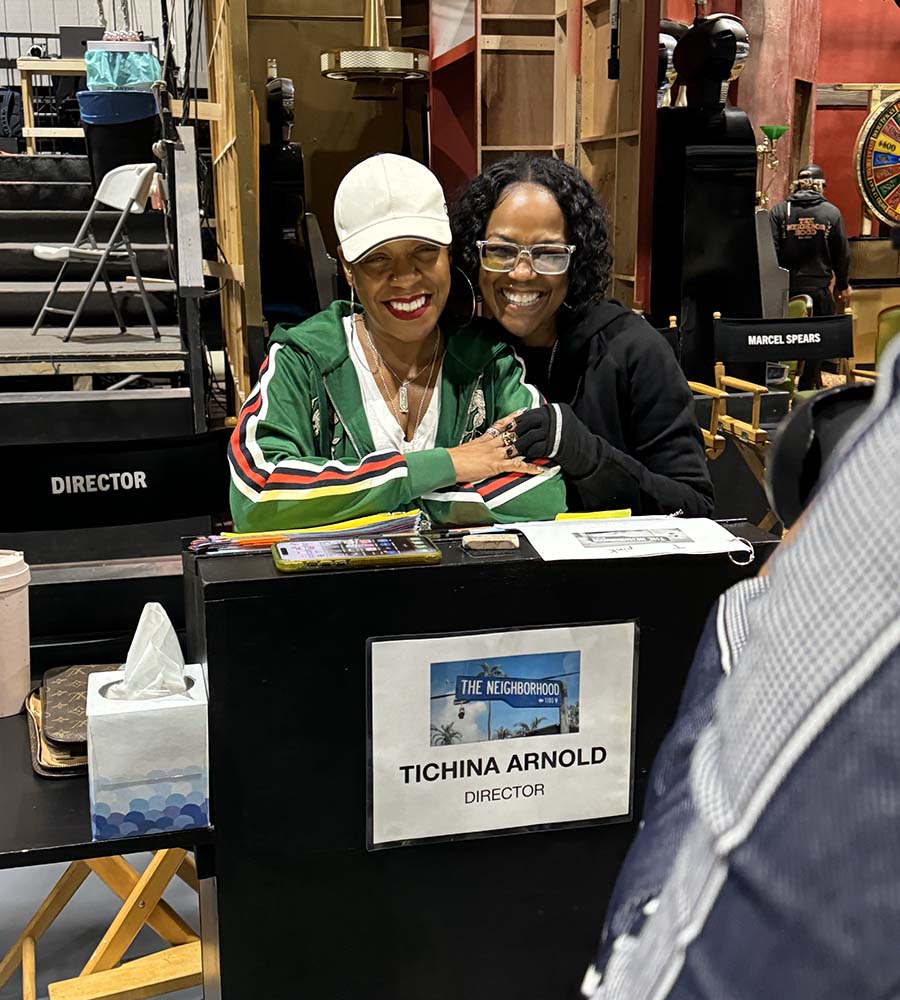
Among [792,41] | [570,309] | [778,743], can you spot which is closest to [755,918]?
[778,743]

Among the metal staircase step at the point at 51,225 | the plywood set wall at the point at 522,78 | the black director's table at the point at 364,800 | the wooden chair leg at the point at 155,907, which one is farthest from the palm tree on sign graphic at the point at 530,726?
the metal staircase step at the point at 51,225

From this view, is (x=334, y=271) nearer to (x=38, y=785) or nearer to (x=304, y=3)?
(x=304, y=3)

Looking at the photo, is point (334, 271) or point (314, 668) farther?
point (334, 271)

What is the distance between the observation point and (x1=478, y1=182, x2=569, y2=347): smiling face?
216 cm

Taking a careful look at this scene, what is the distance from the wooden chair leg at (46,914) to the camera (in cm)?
219

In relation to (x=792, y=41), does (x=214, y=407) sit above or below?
below

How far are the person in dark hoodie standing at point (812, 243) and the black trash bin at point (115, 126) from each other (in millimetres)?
3954

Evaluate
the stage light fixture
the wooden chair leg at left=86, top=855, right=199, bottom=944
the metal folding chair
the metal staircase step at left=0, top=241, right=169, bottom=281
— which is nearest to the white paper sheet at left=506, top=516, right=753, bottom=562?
the wooden chair leg at left=86, top=855, right=199, bottom=944

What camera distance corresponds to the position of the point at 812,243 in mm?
7332

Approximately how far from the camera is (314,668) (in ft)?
5.02

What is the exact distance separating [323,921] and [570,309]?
50.7 inches

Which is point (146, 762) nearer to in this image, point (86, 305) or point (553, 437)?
point (553, 437)

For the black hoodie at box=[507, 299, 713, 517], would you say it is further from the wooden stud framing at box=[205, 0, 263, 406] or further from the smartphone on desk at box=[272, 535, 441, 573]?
the wooden stud framing at box=[205, 0, 263, 406]

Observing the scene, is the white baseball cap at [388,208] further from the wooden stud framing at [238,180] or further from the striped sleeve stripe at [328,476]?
the wooden stud framing at [238,180]
